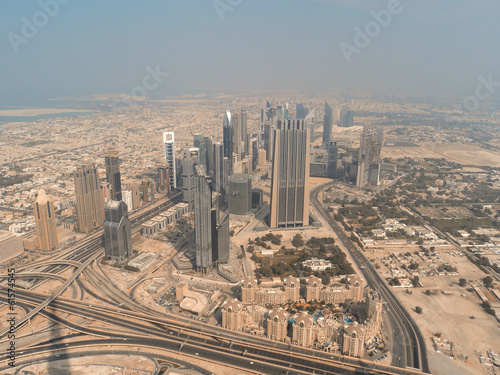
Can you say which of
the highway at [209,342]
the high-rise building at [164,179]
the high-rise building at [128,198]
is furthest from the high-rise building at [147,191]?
the highway at [209,342]

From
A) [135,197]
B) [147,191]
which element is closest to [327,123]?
[147,191]

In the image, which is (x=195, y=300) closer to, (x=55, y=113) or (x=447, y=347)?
(x=447, y=347)

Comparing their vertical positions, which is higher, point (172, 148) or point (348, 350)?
point (172, 148)

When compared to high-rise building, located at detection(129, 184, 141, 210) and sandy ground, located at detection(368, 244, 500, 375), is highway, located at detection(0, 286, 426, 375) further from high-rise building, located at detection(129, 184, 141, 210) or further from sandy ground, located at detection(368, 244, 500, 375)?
high-rise building, located at detection(129, 184, 141, 210)

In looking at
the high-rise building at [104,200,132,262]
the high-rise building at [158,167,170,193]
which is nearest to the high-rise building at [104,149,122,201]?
the high-rise building at [158,167,170,193]

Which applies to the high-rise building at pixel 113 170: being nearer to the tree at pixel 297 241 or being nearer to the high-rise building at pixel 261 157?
the tree at pixel 297 241

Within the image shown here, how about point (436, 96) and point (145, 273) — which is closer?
point (145, 273)

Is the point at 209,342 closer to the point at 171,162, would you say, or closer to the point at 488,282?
the point at 488,282

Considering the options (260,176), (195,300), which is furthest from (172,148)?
(195,300)
